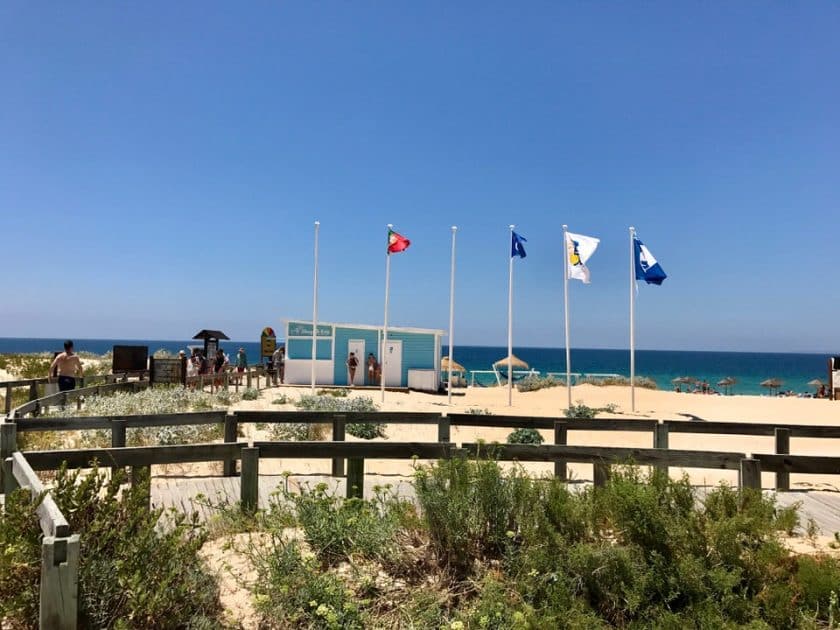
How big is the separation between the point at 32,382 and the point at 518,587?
46.3ft

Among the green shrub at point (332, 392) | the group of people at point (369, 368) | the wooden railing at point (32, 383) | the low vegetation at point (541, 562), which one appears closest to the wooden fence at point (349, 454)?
the low vegetation at point (541, 562)

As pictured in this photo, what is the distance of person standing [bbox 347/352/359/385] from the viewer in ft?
87.4

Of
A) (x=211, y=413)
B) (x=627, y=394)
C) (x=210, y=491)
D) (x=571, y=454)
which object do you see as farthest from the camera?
(x=627, y=394)

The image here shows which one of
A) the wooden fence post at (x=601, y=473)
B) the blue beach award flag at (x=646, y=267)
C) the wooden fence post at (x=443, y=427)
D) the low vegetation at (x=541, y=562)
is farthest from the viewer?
the blue beach award flag at (x=646, y=267)

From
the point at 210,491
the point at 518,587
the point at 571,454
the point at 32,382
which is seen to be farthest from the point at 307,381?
the point at 518,587

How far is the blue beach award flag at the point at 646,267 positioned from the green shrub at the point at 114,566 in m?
19.5

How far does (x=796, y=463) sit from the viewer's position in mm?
6051

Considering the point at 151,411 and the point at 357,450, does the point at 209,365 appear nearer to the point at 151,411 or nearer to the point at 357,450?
the point at 151,411

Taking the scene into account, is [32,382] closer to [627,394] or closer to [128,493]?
[128,493]

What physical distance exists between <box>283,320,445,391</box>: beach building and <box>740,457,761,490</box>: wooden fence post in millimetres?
21027

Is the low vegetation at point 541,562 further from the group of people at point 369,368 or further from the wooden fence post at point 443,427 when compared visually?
the group of people at point 369,368

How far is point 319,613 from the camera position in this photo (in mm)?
3629

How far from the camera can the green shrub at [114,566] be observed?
129 inches

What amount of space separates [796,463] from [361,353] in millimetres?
21742
